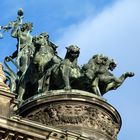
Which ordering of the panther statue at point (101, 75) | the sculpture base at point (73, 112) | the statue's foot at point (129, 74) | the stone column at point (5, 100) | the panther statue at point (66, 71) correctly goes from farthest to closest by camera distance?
the statue's foot at point (129, 74), the panther statue at point (101, 75), the panther statue at point (66, 71), the sculpture base at point (73, 112), the stone column at point (5, 100)

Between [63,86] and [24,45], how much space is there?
5461 millimetres

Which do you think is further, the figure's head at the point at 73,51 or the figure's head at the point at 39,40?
the figure's head at the point at 39,40

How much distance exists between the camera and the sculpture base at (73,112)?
31.9 metres

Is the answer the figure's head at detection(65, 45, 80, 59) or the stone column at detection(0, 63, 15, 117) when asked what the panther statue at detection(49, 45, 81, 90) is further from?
the stone column at detection(0, 63, 15, 117)

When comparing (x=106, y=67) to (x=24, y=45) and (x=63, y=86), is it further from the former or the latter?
(x=24, y=45)

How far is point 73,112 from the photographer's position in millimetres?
32156

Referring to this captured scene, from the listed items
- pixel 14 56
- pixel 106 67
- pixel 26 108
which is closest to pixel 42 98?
pixel 26 108

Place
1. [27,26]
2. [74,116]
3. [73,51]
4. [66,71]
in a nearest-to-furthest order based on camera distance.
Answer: [74,116], [66,71], [73,51], [27,26]

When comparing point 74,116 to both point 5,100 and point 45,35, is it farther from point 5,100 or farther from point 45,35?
point 45,35

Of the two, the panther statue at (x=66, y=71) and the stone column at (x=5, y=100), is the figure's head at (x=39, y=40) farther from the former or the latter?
the stone column at (x=5, y=100)

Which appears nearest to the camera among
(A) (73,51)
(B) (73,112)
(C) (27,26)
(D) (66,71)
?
(B) (73,112)

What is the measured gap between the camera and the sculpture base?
31.9m

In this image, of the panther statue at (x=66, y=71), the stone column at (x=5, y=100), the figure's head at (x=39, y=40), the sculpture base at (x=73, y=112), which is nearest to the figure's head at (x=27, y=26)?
the figure's head at (x=39, y=40)

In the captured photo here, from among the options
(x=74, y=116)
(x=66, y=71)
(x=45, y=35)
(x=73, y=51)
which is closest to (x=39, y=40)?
(x=45, y=35)
